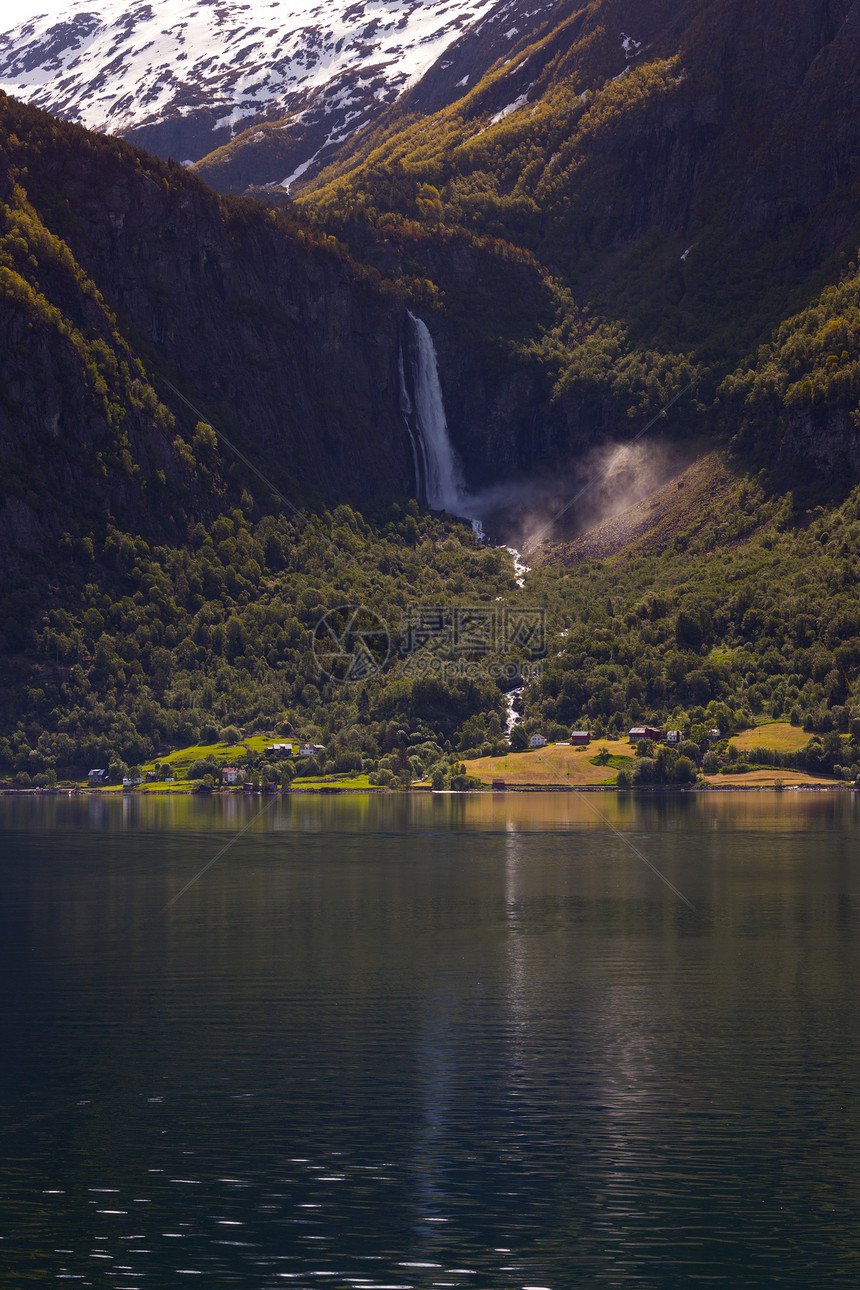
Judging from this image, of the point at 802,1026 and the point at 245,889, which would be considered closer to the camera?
the point at 802,1026

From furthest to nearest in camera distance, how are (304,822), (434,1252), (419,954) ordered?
(304,822)
(419,954)
(434,1252)

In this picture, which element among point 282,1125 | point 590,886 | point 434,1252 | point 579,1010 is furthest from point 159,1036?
point 590,886

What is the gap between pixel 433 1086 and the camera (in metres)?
53.8

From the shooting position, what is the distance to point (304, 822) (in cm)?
17750

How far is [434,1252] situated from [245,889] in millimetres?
72017

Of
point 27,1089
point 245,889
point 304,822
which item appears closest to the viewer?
point 27,1089

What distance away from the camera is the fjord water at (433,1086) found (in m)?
39.3

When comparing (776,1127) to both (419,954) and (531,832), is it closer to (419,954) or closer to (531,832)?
(419,954)

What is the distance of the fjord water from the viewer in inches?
1547

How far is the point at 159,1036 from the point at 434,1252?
82.7 feet

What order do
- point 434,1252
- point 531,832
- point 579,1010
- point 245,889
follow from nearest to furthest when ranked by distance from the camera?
point 434,1252 < point 579,1010 < point 245,889 < point 531,832

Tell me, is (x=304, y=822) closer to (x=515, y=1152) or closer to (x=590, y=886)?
(x=590, y=886)

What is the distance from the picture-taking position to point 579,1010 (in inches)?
2606

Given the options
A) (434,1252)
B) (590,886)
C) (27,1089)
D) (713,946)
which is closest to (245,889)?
(590,886)
